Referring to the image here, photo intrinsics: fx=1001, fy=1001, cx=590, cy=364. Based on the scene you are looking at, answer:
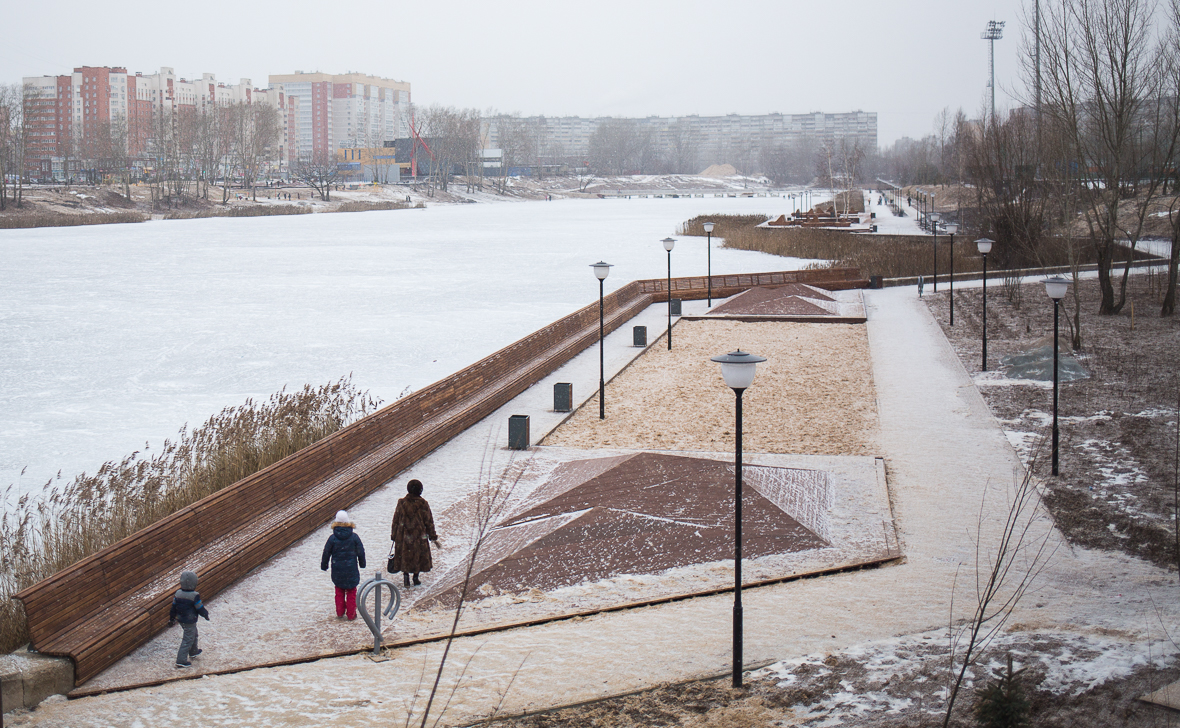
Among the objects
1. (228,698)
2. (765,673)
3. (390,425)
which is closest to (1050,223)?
(390,425)

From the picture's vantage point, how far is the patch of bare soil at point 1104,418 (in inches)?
432

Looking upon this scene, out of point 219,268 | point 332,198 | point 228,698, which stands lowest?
point 228,698

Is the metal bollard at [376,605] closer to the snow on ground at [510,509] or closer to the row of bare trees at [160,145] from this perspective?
the snow on ground at [510,509]

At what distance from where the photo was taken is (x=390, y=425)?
1424 centimetres

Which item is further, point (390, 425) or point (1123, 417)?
point (1123, 417)

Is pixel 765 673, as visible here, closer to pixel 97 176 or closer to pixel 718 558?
pixel 718 558

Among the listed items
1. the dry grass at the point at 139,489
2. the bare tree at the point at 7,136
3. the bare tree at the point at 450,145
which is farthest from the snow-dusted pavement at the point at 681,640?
the bare tree at the point at 450,145

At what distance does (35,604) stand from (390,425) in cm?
683

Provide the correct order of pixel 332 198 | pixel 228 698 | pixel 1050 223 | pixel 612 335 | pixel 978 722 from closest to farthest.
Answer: pixel 978 722 < pixel 228 698 < pixel 612 335 < pixel 1050 223 < pixel 332 198

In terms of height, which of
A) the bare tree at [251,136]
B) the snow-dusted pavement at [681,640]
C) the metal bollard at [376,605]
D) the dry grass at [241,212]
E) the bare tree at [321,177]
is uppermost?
the bare tree at [251,136]

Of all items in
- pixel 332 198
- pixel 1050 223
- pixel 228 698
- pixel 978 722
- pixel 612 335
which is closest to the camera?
pixel 978 722

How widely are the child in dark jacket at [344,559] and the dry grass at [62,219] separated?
6840 centimetres

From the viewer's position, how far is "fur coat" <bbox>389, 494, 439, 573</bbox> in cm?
945

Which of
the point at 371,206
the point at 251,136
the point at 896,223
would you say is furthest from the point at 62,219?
the point at 896,223
